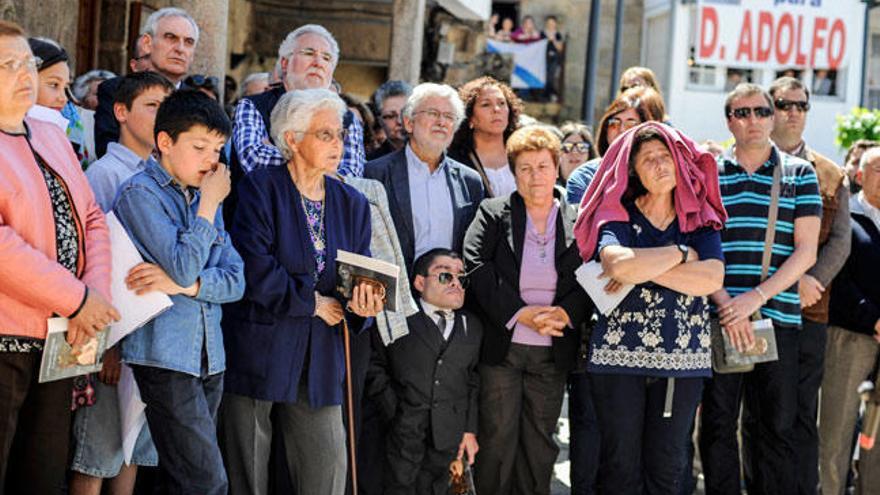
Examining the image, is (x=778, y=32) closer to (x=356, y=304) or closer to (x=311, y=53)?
(x=311, y=53)

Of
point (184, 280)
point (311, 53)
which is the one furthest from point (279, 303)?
point (311, 53)

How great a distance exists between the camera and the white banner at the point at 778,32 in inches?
911

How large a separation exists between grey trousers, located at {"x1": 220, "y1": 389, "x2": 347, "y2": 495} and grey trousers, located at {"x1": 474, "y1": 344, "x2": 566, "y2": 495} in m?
1.02

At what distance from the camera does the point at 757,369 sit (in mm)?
5812

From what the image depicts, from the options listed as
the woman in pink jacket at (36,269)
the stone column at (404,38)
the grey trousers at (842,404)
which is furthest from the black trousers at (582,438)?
the stone column at (404,38)

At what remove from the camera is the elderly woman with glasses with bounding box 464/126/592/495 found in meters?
5.52

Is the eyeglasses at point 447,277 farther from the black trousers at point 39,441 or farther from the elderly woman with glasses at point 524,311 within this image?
the black trousers at point 39,441

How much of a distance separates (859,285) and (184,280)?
387 cm

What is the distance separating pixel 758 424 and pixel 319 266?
102 inches

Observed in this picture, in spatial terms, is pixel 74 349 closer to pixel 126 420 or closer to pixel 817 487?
pixel 126 420

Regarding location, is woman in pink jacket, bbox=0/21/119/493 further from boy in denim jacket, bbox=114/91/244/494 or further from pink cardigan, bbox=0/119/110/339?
boy in denim jacket, bbox=114/91/244/494

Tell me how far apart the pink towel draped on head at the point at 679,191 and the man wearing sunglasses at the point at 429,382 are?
2.45 feet

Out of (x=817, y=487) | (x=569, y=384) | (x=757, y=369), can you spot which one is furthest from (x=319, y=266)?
(x=817, y=487)

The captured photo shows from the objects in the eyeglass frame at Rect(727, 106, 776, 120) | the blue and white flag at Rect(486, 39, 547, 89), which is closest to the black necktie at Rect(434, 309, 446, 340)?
the eyeglass frame at Rect(727, 106, 776, 120)
